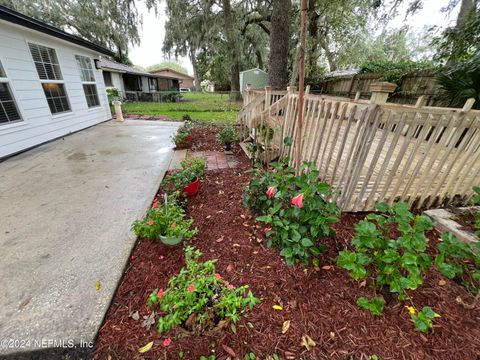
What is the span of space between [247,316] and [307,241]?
684 millimetres

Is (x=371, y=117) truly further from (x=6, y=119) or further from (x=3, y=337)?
(x=6, y=119)

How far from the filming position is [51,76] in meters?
6.04

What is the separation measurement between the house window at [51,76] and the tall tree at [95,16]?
13.5 meters

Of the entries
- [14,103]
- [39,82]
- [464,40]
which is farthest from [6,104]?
[464,40]

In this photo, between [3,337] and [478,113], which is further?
[478,113]

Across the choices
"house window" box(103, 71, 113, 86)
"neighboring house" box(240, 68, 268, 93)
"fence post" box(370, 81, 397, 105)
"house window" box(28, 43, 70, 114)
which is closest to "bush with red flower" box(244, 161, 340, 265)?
"fence post" box(370, 81, 397, 105)

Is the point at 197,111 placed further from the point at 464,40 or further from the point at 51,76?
the point at 464,40

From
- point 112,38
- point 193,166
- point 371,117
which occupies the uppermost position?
point 112,38

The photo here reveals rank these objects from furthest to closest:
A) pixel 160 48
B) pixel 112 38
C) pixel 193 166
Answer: pixel 160 48 < pixel 112 38 < pixel 193 166

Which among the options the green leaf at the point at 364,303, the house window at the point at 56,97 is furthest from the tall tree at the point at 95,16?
the green leaf at the point at 364,303

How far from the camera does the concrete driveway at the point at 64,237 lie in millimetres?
1445

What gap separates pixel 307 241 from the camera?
161 centimetres

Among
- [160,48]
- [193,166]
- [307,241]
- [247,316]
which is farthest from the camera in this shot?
[160,48]

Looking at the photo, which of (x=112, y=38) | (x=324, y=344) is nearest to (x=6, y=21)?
(x=324, y=344)
